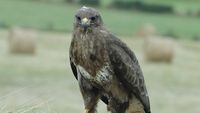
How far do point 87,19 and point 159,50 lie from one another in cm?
2376

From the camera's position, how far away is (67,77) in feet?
84.1

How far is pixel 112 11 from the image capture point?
166 feet

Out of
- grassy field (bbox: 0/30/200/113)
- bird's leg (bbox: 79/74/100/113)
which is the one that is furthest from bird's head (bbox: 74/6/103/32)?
grassy field (bbox: 0/30/200/113)

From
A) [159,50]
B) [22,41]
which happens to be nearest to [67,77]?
[22,41]

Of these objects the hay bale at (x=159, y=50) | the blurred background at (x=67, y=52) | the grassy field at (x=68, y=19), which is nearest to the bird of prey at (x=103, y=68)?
the blurred background at (x=67, y=52)

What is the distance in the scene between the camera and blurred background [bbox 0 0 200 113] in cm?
2000

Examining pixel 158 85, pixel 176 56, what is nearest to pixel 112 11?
pixel 176 56

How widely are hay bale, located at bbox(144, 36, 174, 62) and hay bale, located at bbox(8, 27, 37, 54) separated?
14.1 feet

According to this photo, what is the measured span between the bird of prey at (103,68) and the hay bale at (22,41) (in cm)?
2223

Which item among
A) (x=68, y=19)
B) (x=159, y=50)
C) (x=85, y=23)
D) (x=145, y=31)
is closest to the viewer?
(x=85, y=23)

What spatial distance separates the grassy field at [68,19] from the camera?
136 feet

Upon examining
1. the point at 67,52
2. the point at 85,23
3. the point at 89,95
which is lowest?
the point at 67,52

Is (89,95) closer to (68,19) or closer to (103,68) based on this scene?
(103,68)

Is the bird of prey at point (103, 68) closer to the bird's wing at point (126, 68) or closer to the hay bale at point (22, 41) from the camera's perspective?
the bird's wing at point (126, 68)
